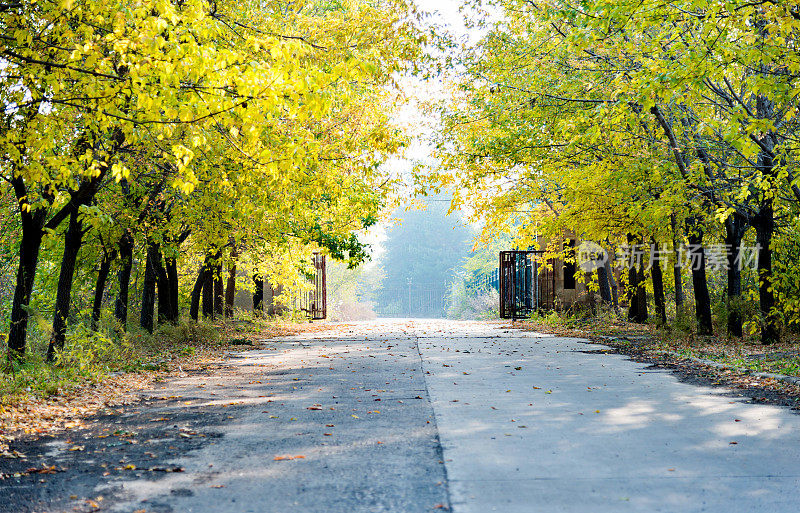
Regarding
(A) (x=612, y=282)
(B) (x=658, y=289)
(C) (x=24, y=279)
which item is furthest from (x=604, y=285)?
(C) (x=24, y=279)

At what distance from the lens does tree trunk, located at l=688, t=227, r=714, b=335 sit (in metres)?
15.9

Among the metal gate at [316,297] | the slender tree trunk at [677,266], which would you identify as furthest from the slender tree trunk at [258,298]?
the slender tree trunk at [677,266]

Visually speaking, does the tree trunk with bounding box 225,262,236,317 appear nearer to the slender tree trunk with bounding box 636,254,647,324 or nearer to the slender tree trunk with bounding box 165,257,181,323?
the slender tree trunk with bounding box 165,257,181,323

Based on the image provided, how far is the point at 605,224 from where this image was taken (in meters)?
18.3

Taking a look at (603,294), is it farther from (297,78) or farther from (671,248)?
(297,78)

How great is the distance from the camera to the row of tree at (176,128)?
6.98 m

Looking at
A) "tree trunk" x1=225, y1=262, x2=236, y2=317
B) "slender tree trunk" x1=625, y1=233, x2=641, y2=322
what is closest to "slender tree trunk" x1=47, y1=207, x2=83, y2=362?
"tree trunk" x1=225, y1=262, x2=236, y2=317

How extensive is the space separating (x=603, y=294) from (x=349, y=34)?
1633cm

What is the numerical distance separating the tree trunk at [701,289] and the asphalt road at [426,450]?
6.25m

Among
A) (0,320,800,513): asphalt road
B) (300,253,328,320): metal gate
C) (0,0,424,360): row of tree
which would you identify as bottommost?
(0,320,800,513): asphalt road

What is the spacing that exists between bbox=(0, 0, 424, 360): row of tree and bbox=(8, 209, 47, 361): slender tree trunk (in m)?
0.03

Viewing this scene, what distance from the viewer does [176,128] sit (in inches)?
440

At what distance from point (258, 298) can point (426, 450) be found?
2386 centimetres

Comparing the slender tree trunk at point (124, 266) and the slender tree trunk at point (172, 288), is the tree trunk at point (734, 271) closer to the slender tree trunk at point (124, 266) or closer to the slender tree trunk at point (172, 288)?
the slender tree trunk at point (124, 266)
